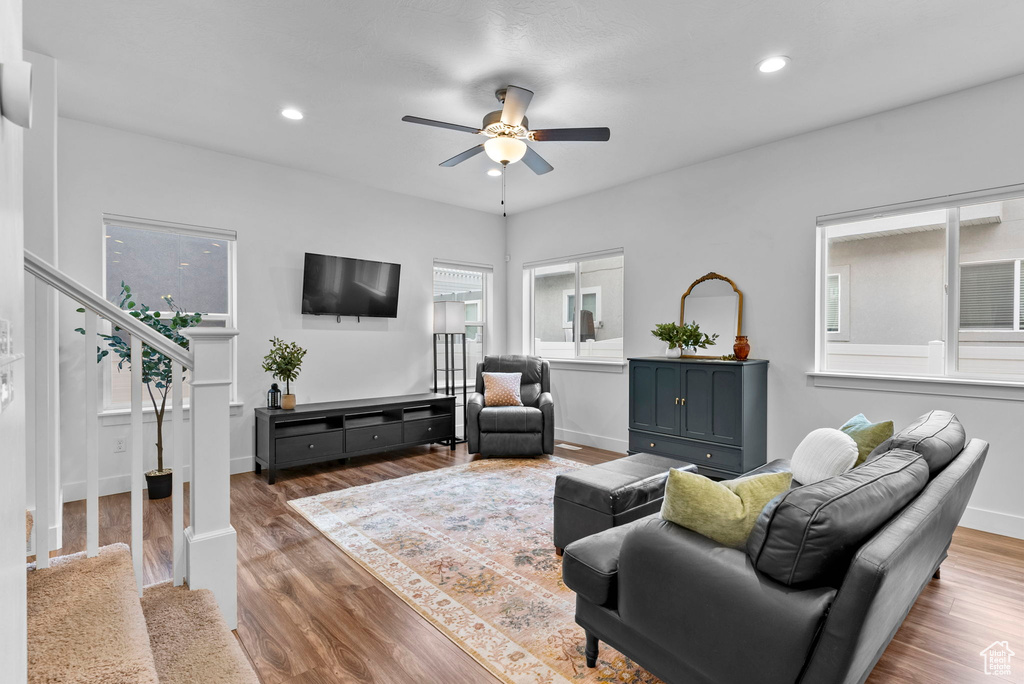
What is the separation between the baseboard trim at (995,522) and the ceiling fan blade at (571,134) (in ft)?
Result: 10.7

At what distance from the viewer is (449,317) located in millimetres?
5434

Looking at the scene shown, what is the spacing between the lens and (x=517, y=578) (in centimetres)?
253

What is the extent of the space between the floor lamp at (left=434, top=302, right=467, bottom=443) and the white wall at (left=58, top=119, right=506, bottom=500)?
23 centimetres

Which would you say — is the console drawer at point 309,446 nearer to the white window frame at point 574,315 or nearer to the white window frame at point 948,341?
the white window frame at point 574,315

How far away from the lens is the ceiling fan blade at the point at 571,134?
2988 millimetres

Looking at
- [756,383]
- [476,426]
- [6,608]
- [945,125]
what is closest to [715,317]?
[756,383]

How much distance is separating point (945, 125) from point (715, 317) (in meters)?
1.95

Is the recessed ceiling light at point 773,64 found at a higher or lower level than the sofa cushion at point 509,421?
higher

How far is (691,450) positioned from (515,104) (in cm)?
292

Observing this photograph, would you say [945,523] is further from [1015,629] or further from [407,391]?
[407,391]

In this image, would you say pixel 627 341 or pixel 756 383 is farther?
pixel 627 341

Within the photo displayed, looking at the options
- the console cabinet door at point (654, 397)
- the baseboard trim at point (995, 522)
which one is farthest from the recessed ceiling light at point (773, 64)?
the baseboard trim at point (995, 522)

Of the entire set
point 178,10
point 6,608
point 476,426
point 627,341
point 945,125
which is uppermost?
point 178,10

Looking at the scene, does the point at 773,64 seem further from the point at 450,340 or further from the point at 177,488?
the point at 450,340
